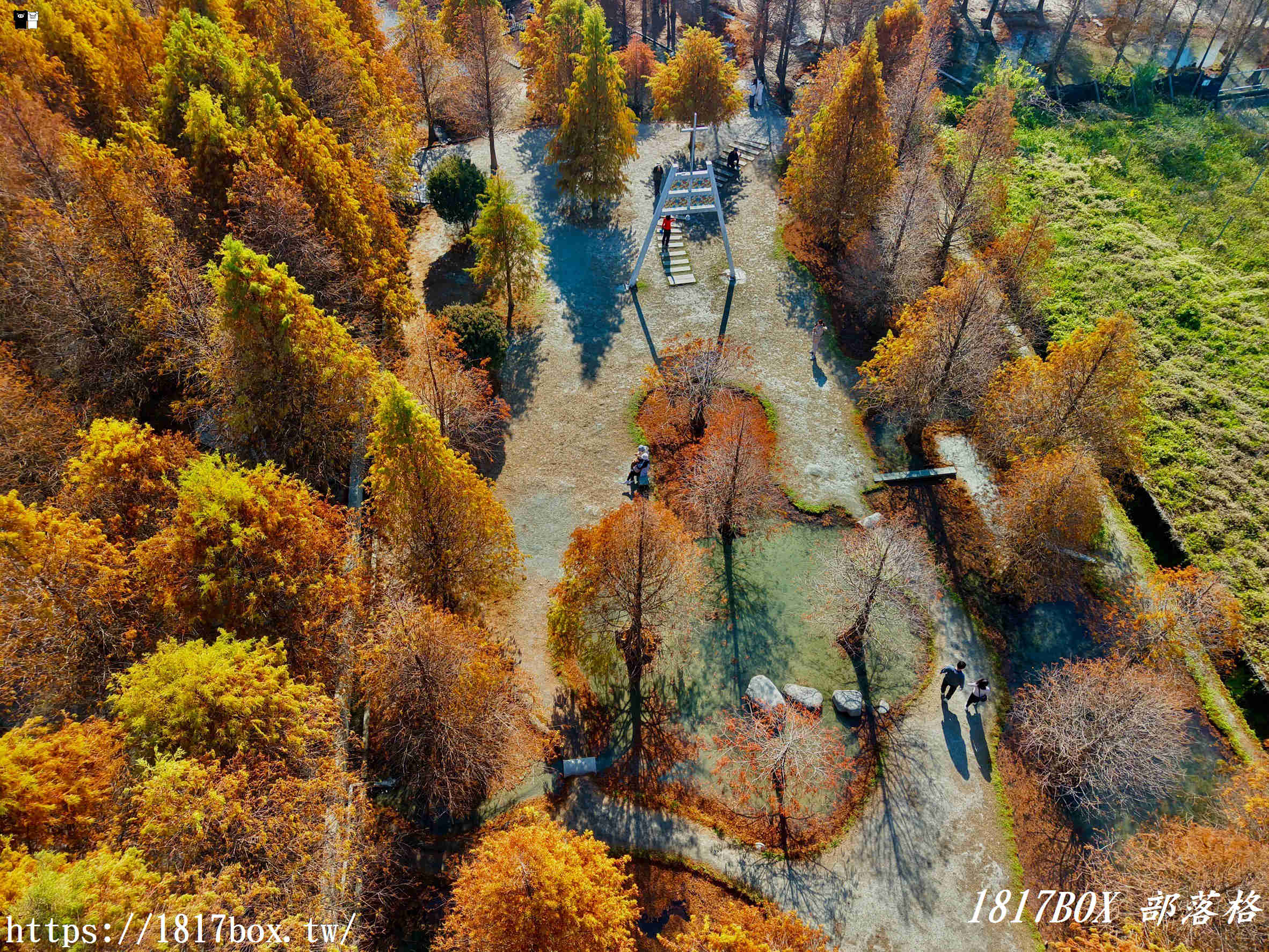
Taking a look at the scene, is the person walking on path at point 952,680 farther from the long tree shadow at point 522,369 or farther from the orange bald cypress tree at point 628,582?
the long tree shadow at point 522,369

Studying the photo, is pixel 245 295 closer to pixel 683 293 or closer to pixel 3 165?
pixel 3 165

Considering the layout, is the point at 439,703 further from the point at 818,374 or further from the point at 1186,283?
the point at 1186,283

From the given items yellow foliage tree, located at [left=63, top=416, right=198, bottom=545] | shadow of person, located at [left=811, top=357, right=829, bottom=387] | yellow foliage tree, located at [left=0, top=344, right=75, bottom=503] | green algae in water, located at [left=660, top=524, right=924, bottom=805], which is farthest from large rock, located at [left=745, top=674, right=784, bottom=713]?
yellow foliage tree, located at [left=0, top=344, right=75, bottom=503]

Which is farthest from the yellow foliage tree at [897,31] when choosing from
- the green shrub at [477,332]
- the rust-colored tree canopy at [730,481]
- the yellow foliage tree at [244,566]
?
the yellow foliage tree at [244,566]

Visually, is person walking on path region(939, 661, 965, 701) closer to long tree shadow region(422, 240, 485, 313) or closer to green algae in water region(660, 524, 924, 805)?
green algae in water region(660, 524, 924, 805)

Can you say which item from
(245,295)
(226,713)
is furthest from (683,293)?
(226,713)

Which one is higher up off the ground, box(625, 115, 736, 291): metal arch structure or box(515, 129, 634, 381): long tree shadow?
box(625, 115, 736, 291): metal arch structure
